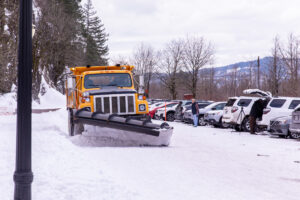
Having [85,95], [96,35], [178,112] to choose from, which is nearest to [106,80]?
[85,95]

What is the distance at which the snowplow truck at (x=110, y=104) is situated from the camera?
1231 cm

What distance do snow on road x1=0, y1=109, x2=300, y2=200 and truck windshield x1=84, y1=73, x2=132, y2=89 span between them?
2.94 m

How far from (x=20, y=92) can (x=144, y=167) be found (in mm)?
4789

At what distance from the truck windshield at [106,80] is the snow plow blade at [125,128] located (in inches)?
76.4

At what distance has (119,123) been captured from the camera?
40.2 ft

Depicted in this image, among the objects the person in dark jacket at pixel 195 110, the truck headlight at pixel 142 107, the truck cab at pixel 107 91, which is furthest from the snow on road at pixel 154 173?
the person in dark jacket at pixel 195 110

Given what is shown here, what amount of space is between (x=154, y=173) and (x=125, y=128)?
3.98 metres

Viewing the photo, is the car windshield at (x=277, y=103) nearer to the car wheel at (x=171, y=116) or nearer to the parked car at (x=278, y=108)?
the parked car at (x=278, y=108)

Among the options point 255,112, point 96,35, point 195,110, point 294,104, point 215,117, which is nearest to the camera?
point 294,104

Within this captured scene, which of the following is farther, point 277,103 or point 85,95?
point 277,103

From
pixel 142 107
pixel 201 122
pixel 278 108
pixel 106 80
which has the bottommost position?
pixel 201 122

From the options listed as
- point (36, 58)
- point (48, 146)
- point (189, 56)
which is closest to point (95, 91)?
point (48, 146)

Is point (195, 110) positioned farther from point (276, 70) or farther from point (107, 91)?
point (276, 70)

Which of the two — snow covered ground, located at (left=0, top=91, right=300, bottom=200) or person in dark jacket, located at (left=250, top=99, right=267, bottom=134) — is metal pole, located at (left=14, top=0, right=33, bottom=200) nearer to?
snow covered ground, located at (left=0, top=91, right=300, bottom=200)
